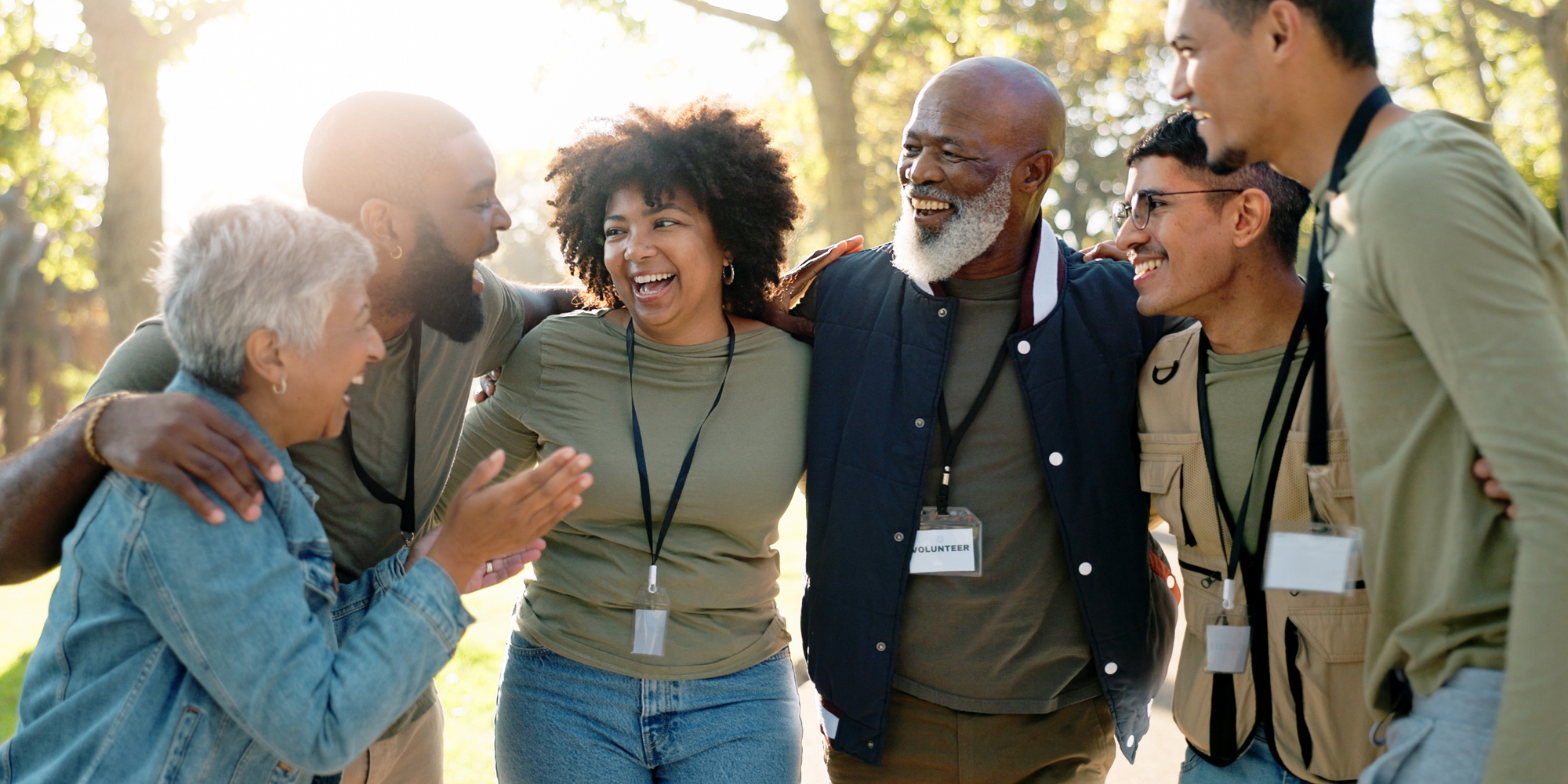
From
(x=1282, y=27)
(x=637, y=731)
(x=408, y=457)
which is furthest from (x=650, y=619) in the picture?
(x=1282, y=27)

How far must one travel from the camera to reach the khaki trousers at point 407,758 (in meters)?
2.99

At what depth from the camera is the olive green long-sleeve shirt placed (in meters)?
1.65

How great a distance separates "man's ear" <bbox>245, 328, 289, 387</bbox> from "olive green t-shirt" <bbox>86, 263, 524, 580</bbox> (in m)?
0.66

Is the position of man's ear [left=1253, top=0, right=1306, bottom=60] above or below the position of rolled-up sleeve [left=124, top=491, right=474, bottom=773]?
above

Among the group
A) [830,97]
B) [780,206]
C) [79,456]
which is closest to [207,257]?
[79,456]

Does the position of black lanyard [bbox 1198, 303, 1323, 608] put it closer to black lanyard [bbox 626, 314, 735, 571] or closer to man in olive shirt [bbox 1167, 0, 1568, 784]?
man in olive shirt [bbox 1167, 0, 1568, 784]

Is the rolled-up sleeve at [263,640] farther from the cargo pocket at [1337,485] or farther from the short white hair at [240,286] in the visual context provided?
the cargo pocket at [1337,485]

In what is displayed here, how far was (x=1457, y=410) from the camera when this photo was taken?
1.79 meters

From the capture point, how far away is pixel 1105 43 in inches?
778

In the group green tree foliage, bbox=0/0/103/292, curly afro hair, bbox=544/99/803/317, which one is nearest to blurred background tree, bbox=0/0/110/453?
green tree foliage, bbox=0/0/103/292

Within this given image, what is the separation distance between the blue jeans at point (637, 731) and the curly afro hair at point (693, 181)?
1234 millimetres

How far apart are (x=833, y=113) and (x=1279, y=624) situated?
8260 millimetres

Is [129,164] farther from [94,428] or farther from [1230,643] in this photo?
[1230,643]

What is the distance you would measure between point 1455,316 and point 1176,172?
4.65 ft
